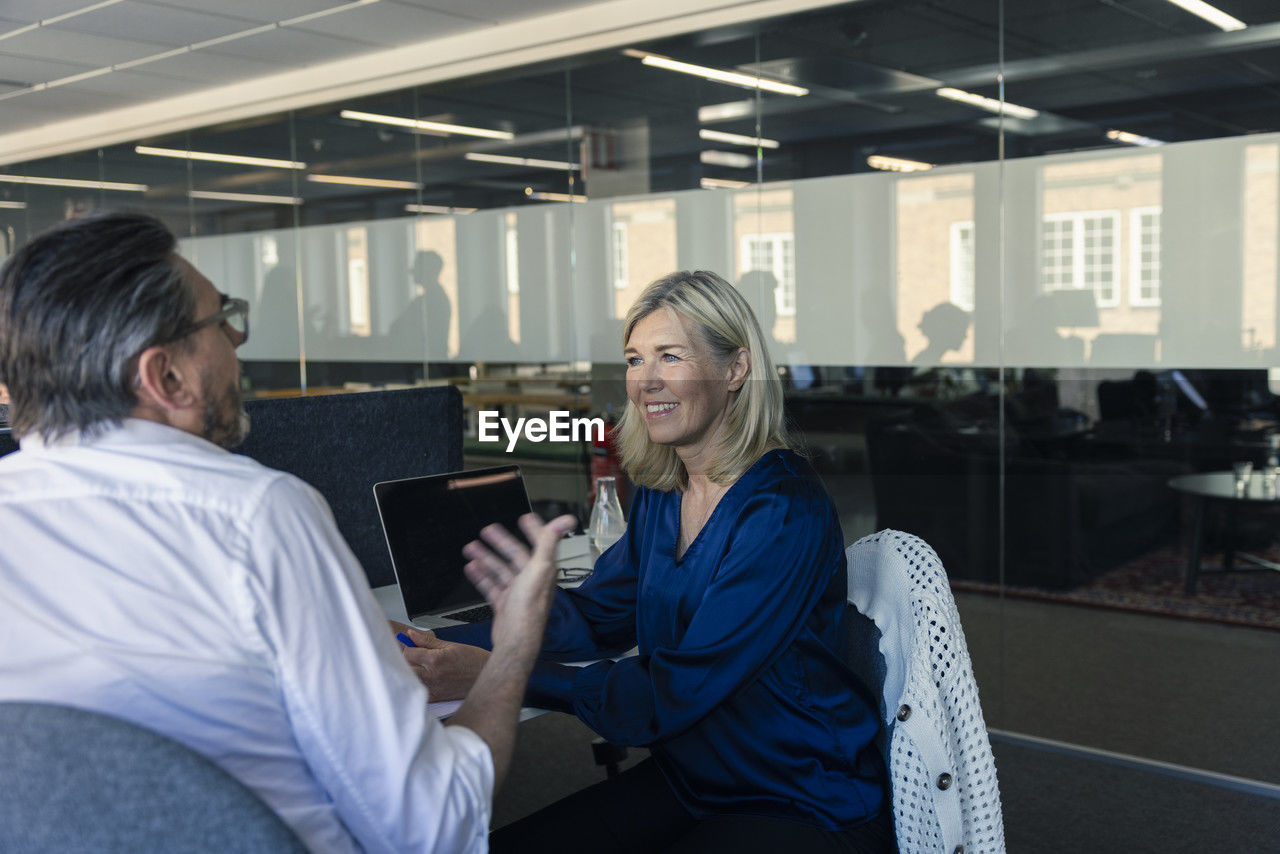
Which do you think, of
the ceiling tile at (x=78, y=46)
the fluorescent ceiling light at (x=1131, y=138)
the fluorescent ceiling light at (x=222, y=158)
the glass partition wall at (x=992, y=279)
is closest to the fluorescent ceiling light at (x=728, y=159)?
the glass partition wall at (x=992, y=279)

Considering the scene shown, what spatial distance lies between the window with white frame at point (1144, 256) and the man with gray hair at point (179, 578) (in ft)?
10.2

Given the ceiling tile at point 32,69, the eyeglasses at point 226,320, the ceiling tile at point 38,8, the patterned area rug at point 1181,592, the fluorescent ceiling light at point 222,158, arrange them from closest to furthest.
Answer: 1. the eyeglasses at point 226,320
2. the patterned area rug at point 1181,592
3. the ceiling tile at point 38,8
4. the ceiling tile at point 32,69
5. the fluorescent ceiling light at point 222,158

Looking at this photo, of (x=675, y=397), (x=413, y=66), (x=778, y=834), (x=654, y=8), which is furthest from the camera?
(x=413, y=66)

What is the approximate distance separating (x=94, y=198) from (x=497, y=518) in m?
6.57

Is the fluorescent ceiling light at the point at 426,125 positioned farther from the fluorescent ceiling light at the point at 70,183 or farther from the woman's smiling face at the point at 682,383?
the woman's smiling face at the point at 682,383

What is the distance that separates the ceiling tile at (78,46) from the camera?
5289 millimetres

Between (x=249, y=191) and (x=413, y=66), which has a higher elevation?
(x=413, y=66)

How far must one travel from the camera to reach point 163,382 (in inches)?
42.1

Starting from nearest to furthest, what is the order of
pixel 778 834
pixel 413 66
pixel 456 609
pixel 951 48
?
pixel 778 834, pixel 456 609, pixel 951 48, pixel 413 66

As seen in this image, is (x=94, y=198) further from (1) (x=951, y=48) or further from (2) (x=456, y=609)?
(2) (x=456, y=609)

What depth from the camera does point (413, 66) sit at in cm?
555

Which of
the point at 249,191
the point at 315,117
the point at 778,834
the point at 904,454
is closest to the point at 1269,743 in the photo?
the point at 904,454

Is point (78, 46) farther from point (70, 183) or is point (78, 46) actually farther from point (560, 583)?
point (560, 583)

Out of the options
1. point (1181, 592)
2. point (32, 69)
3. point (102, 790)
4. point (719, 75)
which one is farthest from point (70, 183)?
point (102, 790)
